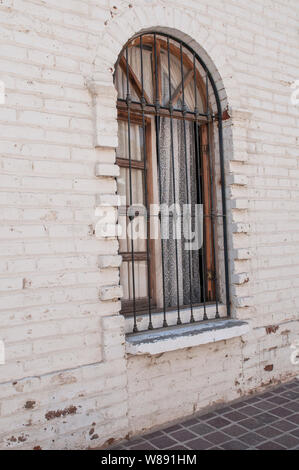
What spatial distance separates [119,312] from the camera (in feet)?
10.8

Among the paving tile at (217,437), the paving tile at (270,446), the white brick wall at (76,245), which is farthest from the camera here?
the paving tile at (217,437)

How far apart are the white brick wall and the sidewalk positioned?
0.39 ft

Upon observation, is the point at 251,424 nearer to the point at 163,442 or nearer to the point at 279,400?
the point at 279,400

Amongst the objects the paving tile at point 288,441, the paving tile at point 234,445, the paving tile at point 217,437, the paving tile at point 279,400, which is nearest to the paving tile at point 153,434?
the paving tile at point 217,437

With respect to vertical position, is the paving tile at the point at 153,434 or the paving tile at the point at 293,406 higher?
the paving tile at the point at 153,434

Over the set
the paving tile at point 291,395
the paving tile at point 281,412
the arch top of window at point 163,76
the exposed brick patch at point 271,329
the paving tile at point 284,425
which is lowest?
the paving tile at point 291,395

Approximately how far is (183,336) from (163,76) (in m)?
2.38

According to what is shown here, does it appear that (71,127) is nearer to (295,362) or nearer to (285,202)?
(285,202)

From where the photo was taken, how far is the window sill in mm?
3108

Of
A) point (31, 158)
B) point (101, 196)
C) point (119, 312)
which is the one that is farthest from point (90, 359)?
point (31, 158)

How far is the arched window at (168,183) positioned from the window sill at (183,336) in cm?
9

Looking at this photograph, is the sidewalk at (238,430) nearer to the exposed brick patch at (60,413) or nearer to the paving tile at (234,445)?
the paving tile at (234,445)

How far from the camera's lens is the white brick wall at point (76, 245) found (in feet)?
8.89

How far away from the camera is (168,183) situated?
12.5 feet
